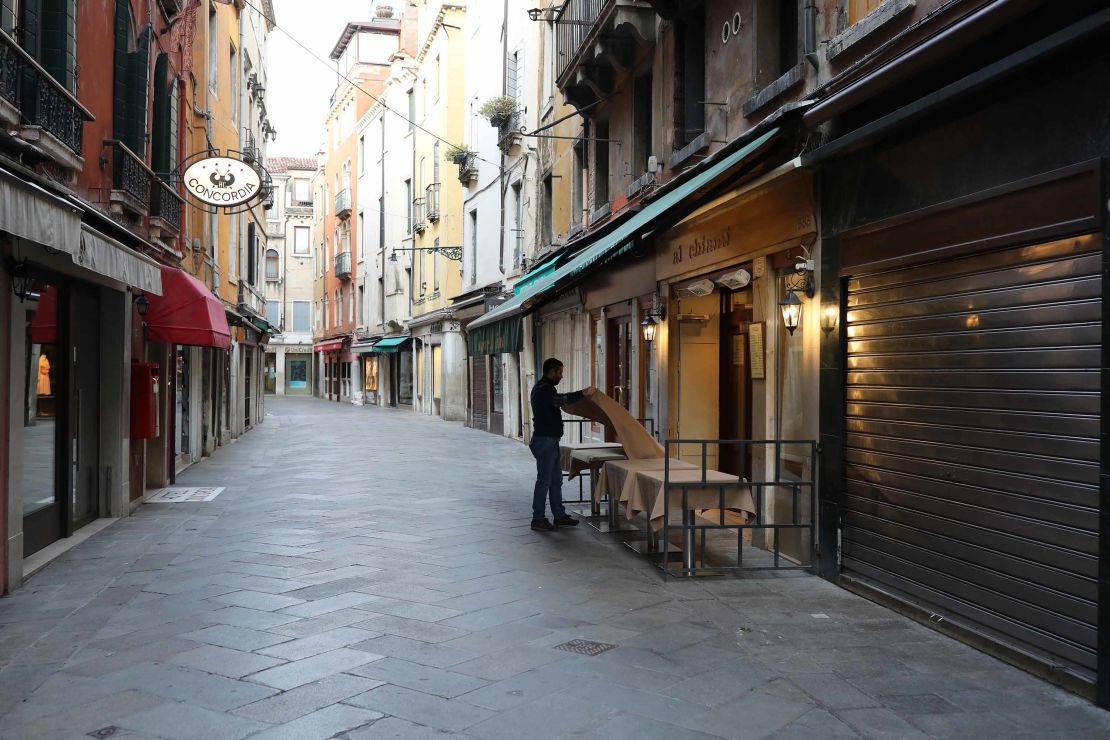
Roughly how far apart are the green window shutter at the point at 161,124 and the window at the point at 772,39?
8.07 metres

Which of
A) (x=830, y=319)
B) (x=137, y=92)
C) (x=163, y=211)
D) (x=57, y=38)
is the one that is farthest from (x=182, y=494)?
(x=830, y=319)

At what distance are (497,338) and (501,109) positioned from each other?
5.57m

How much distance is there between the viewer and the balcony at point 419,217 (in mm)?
33544

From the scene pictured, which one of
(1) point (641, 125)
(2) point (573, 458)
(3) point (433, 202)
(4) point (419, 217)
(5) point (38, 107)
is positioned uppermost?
(3) point (433, 202)

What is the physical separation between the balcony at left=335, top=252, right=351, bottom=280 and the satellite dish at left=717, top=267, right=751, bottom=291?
40.0m

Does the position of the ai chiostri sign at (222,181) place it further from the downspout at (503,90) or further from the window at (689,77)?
the downspout at (503,90)

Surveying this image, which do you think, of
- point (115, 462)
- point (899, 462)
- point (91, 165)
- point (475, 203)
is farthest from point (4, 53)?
point (475, 203)

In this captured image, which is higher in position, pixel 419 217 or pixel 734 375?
pixel 419 217

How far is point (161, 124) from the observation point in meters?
12.6

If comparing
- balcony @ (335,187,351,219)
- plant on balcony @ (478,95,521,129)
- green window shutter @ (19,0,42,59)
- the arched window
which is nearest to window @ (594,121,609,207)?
plant on balcony @ (478,95,521,129)

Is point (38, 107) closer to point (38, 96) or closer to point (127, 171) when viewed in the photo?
point (38, 96)

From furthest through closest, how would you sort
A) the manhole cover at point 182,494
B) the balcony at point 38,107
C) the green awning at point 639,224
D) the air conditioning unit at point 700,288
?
the manhole cover at point 182,494 < the air conditioning unit at point 700,288 < the green awning at point 639,224 < the balcony at point 38,107

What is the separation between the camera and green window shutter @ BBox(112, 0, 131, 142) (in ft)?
33.2

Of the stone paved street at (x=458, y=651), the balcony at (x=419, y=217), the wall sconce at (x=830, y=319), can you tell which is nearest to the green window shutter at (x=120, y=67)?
the stone paved street at (x=458, y=651)
